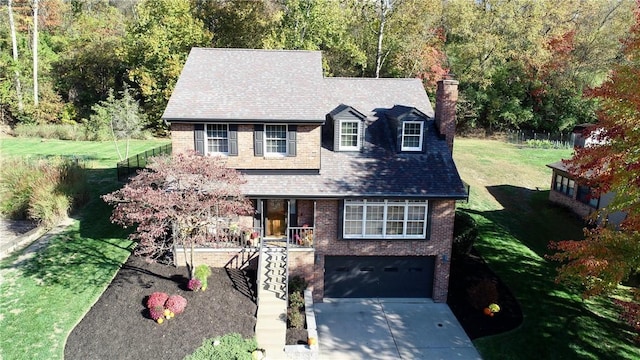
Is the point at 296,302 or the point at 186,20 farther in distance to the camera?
the point at 186,20

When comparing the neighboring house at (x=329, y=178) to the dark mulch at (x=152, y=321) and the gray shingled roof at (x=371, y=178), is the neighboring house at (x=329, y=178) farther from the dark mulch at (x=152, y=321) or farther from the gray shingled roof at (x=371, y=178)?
the dark mulch at (x=152, y=321)

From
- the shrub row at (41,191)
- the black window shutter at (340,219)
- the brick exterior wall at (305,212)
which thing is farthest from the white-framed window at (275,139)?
the shrub row at (41,191)

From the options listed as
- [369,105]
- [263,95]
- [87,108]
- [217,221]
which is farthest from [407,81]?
[87,108]

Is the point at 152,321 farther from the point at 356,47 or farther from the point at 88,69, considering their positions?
the point at 88,69

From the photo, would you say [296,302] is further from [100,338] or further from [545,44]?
[545,44]

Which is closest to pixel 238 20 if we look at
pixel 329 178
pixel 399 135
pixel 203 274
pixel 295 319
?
pixel 399 135

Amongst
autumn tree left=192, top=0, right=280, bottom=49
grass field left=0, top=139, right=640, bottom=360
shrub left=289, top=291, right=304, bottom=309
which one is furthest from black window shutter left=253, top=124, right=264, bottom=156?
autumn tree left=192, top=0, right=280, bottom=49
